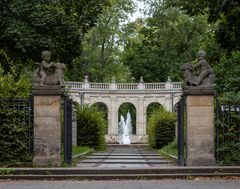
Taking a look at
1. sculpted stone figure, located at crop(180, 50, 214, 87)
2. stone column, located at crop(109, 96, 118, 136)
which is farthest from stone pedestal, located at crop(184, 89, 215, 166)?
stone column, located at crop(109, 96, 118, 136)

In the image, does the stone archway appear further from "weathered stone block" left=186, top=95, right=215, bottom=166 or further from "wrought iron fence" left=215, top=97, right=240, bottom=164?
"weathered stone block" left=186, top=95, right=215, bottom=166

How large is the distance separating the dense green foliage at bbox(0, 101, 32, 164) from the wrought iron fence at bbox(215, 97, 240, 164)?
5439 millimetres

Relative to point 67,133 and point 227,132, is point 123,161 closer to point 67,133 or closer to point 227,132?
point 67,133

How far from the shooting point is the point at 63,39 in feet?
76.2

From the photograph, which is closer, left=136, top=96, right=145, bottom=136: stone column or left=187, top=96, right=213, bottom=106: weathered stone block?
left=187, top=96, right=213, bottom=106: weathered stone block

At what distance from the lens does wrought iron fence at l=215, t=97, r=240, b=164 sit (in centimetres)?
1507

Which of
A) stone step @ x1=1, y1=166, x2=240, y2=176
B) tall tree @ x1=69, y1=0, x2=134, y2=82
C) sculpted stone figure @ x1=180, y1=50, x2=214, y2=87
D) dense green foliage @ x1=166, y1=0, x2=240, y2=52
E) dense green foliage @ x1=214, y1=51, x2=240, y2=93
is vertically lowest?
stone step @ x1=1, y1=166, x2=240, y2=176

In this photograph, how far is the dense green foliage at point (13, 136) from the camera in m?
15.1

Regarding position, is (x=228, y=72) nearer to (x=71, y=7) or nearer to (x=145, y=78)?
(x=71, y=7)

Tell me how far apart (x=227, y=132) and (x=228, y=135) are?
4.0 inches

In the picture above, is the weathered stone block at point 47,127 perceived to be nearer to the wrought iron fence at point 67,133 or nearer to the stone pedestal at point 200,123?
the wrought iron fence at point 67,133

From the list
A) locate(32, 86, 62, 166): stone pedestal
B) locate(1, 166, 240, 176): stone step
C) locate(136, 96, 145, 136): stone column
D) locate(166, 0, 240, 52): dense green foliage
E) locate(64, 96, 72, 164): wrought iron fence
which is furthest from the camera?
locate(136, 96, 145, 136): stone column

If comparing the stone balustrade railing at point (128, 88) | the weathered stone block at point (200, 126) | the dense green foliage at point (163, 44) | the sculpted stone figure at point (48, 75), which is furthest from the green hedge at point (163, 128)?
the dense green foliage at point (163, 44)

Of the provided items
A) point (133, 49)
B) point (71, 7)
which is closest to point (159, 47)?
point (133, 49)
